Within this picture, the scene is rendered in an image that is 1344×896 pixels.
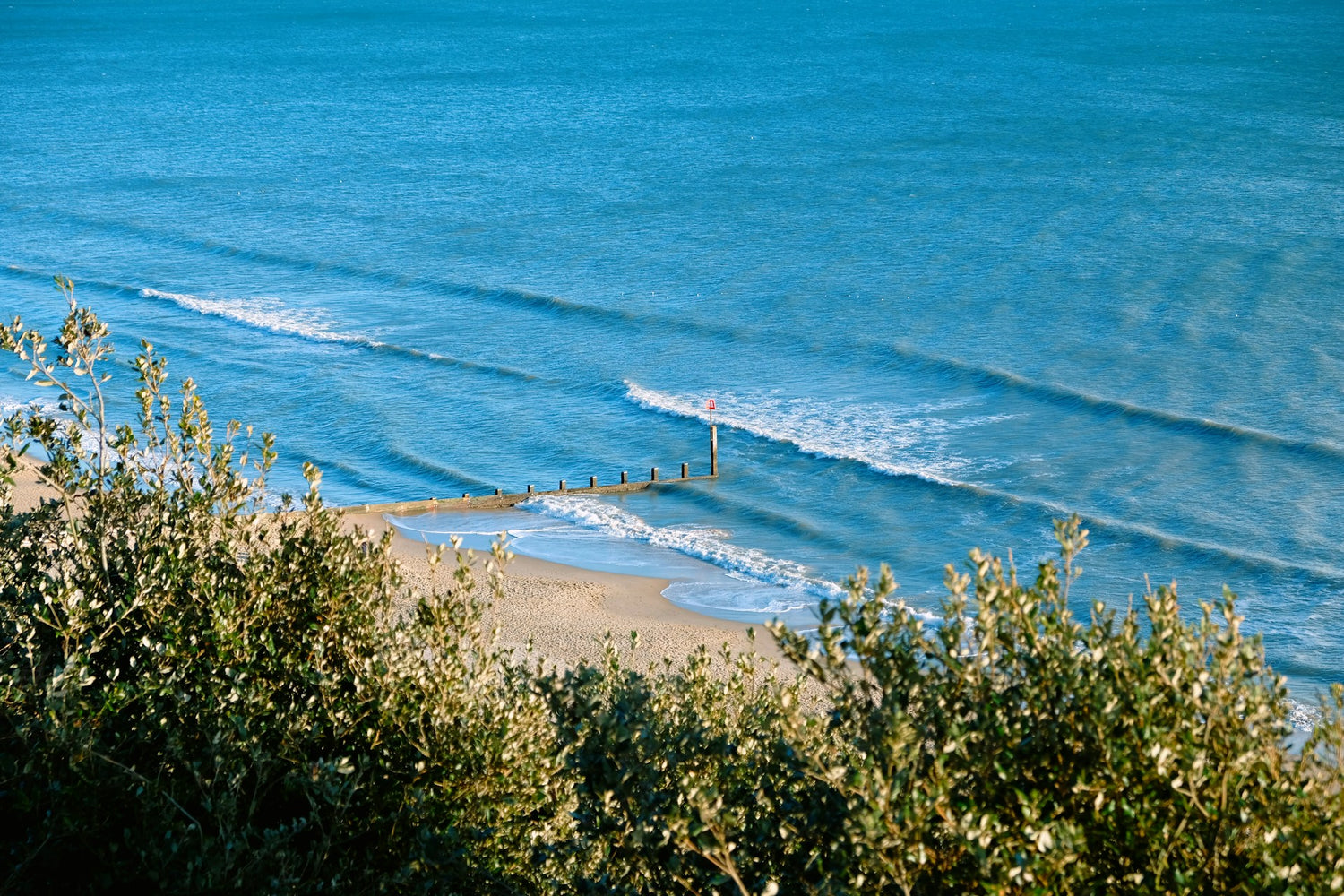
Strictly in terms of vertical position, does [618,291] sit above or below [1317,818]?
below

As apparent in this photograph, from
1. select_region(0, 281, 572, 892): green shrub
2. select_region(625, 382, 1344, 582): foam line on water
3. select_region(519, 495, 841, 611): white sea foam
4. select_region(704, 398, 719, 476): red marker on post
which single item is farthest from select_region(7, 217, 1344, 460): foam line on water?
select_region(0, 281, 572, 892): green shrub

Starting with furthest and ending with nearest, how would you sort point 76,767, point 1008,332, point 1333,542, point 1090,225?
point 1090,225 < point 1008,332 < point 1333,542 < point 76,767

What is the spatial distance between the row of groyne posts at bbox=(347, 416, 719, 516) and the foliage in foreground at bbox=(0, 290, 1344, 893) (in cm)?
2222

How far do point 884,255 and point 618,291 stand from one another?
41.0 ft

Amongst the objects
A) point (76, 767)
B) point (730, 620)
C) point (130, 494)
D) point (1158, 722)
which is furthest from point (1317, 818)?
point (730, 620)

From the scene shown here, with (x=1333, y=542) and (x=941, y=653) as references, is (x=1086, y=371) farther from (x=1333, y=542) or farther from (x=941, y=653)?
(x=941, y=653)

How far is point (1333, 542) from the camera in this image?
33844 mm

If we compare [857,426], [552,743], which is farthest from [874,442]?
[552,743]

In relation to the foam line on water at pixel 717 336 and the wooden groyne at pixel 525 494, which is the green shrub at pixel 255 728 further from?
the foam line on water at pixel 717 336

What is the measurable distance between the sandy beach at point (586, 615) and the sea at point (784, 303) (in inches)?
35.6

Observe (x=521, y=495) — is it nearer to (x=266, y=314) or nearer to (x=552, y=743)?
(x=266, y=314)

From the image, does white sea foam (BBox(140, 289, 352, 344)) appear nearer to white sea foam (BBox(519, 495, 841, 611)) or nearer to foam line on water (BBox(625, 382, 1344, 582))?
foam line on water (BBox(625, 382, 1344, 582))

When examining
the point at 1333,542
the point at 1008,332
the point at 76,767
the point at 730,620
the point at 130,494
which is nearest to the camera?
the point at 76,767

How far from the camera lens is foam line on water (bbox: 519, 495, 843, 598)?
107 ft
